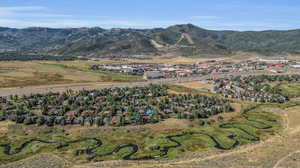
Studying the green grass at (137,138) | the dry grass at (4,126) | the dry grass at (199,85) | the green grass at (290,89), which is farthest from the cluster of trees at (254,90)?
the dry grass at (4,126)

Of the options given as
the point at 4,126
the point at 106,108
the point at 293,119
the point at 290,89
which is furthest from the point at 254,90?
the point at 4,126

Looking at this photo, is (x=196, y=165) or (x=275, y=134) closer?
(x=196, y=165)

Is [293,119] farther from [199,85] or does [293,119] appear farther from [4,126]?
[4,126]

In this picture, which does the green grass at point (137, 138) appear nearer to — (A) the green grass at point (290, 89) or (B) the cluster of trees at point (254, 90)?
(B) the cluster of trees at point (254, 90)

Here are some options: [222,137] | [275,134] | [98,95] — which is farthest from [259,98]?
[98,95]

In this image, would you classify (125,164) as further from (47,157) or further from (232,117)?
(232,117)

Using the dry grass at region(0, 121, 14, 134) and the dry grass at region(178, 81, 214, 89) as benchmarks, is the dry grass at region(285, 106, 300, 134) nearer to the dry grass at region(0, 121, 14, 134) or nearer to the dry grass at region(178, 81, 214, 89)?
the dry grass at region(178, 81, 214, 89)

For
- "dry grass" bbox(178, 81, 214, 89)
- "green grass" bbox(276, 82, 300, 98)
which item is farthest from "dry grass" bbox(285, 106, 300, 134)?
"dry grass" bbox(178, 81, 214, 89)

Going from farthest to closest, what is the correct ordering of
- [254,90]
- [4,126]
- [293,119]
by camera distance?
[254,90] < [293,119] < [4,126]
